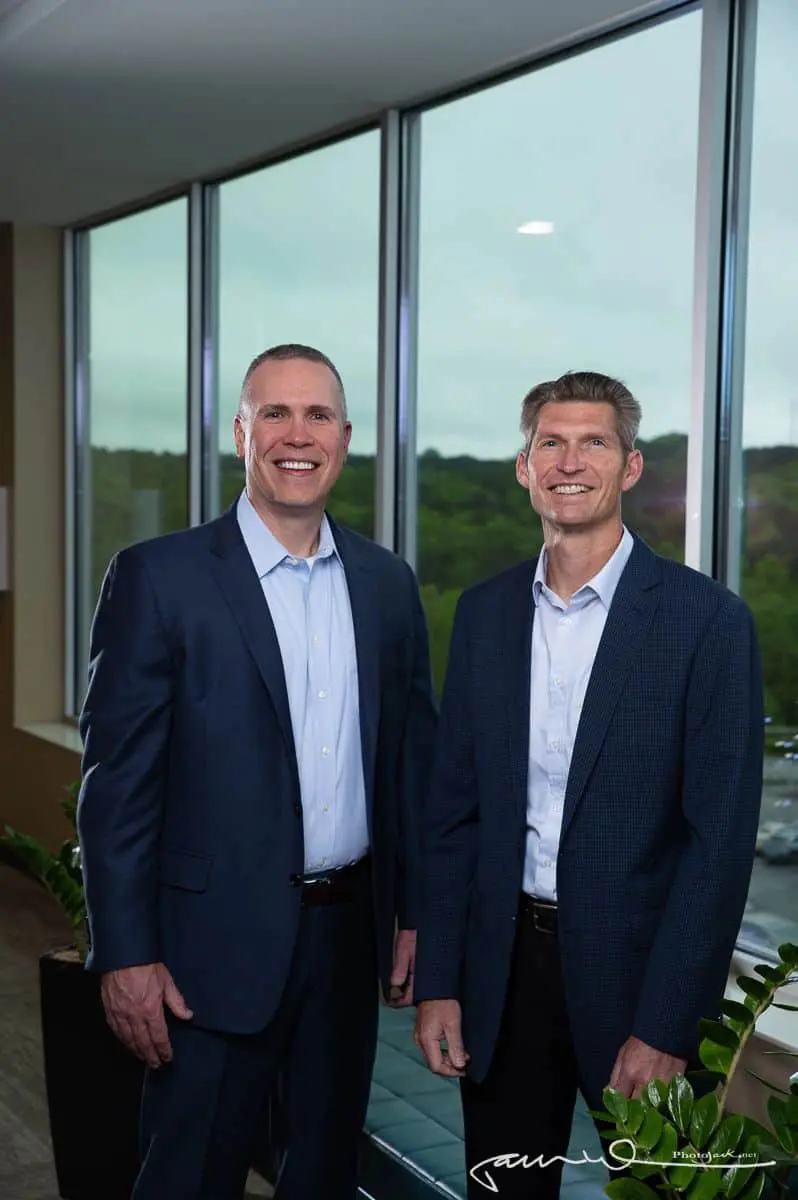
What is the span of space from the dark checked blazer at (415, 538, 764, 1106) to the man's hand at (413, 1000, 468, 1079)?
1.3 inches

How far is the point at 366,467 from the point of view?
4805 millimetres

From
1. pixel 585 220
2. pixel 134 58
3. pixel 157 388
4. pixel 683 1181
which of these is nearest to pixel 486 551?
pixel 585 220

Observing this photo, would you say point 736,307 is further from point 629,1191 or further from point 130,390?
point 130,390

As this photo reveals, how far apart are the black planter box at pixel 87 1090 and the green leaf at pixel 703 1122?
6.40 ft

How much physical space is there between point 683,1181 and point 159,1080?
3.86 ft

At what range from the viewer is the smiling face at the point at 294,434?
2.37 metres

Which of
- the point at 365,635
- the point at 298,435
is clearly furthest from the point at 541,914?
the point at 298,435

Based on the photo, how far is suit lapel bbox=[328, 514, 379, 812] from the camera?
2.44 metres

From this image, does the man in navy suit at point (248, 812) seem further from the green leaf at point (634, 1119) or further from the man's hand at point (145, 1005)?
the green leaf at point (634, 1119)

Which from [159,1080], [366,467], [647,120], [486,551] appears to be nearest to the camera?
[159,1080]

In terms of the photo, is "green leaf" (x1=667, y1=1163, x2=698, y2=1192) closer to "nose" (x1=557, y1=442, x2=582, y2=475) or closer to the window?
"nose" (x1=557, y1=442, x2=582, y2=475)

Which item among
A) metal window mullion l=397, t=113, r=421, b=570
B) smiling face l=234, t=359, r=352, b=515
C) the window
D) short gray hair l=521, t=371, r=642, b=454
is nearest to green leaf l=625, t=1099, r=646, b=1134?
short gray hair l=521, t=371, r=642, b=454

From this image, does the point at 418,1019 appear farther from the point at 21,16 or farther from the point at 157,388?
the point at 157,388

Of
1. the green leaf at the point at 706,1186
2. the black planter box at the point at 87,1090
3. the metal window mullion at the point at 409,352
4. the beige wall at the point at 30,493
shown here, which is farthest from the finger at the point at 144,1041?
the beige wall at the point at 30,493
